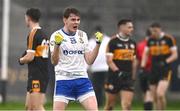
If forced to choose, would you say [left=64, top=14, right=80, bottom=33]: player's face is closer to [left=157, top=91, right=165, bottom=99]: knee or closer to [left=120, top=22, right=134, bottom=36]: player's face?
[left=120, top=22, right=134, bottom=36]: player's face

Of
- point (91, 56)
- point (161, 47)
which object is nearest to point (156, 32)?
point (161, 47)

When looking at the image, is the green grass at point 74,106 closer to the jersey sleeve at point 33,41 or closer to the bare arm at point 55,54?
the jersey sleeve at point 33,41

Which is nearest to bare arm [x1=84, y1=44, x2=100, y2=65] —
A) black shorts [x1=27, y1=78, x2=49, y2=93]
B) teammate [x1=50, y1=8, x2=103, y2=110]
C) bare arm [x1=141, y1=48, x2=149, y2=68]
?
teammate [x1=50, y1=8, x2=103, y2=110]

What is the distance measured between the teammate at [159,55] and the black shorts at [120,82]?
2.44 metres

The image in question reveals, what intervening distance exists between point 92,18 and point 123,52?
7.03 m

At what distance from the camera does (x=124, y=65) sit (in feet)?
55.8

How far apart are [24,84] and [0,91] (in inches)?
32.2

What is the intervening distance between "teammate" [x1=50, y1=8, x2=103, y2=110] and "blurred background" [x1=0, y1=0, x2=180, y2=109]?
35.7 ft

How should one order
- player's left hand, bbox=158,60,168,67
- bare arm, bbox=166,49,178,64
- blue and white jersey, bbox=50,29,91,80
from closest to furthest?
blue and white jersey, bbox=50,29,91,80, bare arm, bbox=166,49,178,64, player's left hand, bbox=158,60,168,67

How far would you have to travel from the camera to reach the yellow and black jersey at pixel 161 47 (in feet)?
Result: 64.4

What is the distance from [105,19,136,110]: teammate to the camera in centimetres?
1688

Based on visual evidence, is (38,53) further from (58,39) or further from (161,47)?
(161,47)

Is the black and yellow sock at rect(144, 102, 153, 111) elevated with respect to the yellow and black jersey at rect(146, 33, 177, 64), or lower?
lower

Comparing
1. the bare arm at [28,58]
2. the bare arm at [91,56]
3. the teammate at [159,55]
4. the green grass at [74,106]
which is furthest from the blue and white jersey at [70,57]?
the green grass at [74,106]
